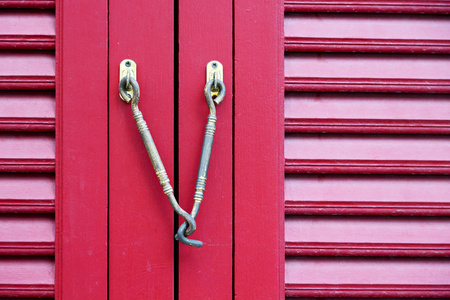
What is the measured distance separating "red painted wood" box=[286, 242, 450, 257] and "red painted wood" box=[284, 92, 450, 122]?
0.27m

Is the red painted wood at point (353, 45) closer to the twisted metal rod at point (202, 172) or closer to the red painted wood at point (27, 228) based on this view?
the twisted metal rod at point (202, 172)

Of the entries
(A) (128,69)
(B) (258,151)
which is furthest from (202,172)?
(A) (128,69)

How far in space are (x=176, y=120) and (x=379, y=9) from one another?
0.50 metres

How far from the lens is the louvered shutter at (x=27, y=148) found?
742 millimetres

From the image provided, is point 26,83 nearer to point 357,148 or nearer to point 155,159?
point 155,159

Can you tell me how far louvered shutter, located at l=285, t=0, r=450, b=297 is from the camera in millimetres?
762

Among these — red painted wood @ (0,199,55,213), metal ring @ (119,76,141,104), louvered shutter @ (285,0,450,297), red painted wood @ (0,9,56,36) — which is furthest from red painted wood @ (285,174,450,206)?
red painted wood @ (0,9,56,36)

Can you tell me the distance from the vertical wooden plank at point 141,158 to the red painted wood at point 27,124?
14 cm

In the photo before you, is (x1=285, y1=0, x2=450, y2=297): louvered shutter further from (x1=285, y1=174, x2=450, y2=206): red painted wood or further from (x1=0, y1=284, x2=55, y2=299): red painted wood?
(x1=0, y1=284, x2=55, y2=299): red painted wood

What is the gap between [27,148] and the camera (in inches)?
29.8

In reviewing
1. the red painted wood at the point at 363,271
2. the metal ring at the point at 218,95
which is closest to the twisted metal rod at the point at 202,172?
the metal ring at the point at 218,95

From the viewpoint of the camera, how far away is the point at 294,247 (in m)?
0.76

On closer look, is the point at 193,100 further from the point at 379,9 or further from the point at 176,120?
the point at 379,9

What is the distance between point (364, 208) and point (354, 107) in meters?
0.22
